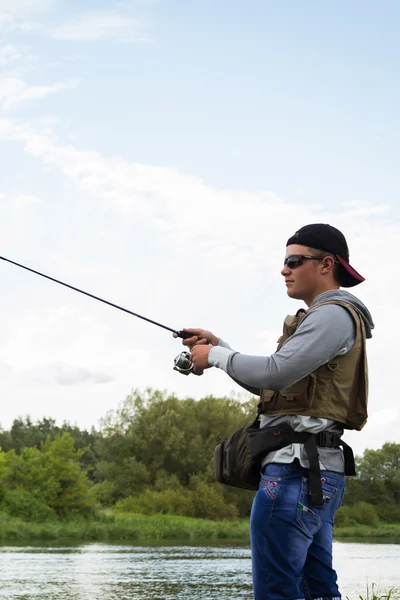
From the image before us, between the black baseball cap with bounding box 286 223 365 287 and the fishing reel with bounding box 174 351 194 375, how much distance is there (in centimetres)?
60

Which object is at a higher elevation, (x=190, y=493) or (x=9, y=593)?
(x=190, y=493)

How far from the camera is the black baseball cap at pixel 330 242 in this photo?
135 inches

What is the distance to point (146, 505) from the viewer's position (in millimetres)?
45844

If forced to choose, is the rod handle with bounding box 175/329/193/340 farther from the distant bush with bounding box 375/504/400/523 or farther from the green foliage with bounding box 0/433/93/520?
the distant bush with bounding box 375/504/400/523

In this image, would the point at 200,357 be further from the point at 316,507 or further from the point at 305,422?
the point at 316,507

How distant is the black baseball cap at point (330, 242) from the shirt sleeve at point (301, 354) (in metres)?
0.27

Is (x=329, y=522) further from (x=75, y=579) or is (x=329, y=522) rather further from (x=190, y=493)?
(x=190, y=493)

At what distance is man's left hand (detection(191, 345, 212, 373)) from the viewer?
10.9 feet

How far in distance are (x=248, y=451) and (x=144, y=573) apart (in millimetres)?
16648

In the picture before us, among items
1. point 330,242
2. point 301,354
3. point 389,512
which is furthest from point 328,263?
point 389,512

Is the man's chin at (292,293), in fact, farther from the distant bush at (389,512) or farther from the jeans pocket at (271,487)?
the distant bush at (389,512)

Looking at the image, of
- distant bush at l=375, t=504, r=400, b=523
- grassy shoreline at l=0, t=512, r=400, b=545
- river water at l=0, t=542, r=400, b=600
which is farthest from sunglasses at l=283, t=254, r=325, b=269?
distant bush at l=375, t=504, r=400, b=523

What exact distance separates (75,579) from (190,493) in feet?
101

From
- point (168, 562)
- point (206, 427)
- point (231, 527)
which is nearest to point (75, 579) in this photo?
point (168, 562)
